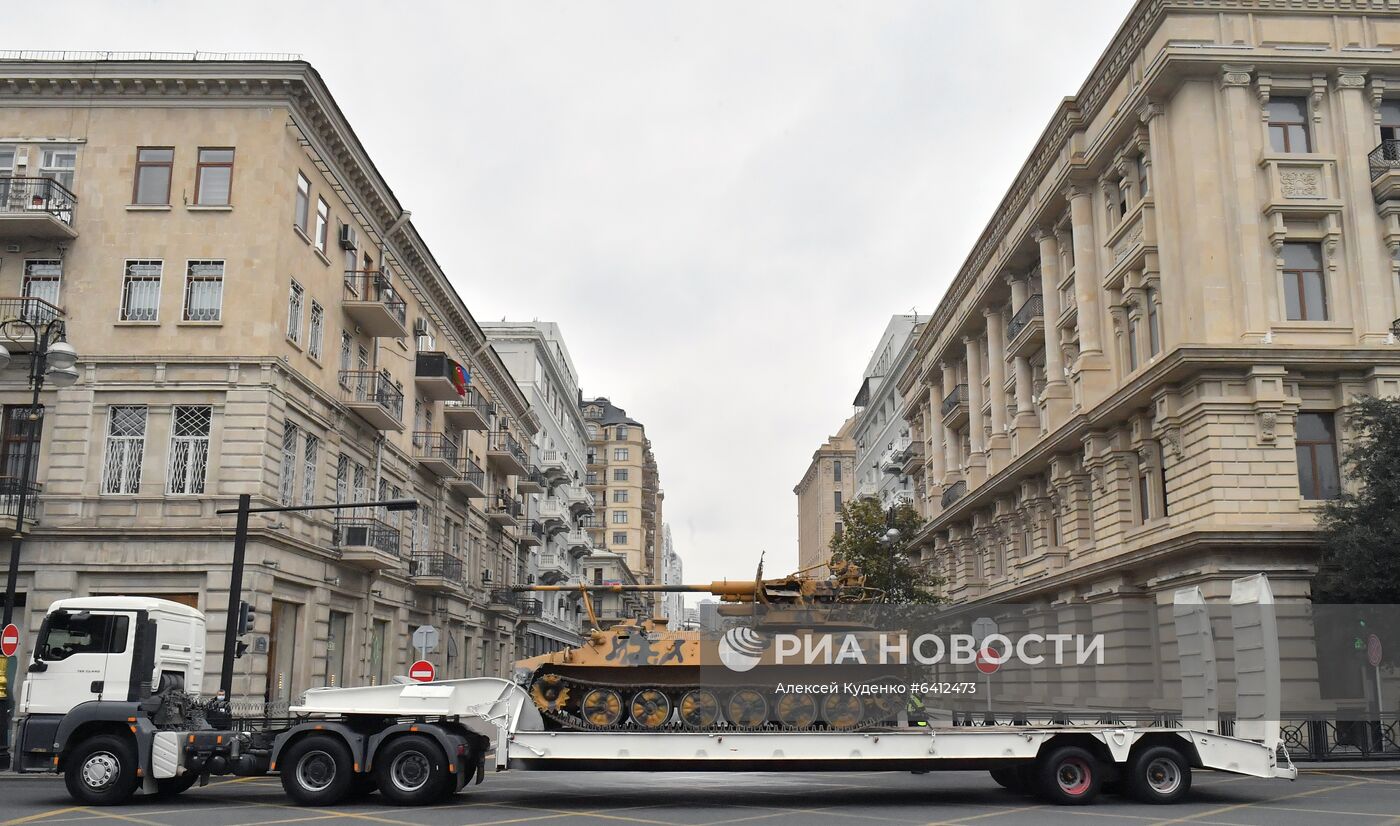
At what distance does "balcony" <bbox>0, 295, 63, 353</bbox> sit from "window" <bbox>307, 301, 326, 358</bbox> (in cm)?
597

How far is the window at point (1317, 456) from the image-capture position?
29859mm

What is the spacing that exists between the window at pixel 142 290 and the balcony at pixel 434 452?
1448 centimetres

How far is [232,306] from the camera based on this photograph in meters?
28.4

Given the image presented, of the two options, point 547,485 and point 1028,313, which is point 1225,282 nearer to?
point 1028,313

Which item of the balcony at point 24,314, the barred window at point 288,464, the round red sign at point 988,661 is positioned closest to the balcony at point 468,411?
the barred window at point 288,464

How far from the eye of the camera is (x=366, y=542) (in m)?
34.1

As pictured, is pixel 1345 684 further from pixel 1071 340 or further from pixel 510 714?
pixel 510 714

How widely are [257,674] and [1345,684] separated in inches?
996

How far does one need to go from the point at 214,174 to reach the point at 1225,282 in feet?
82.3

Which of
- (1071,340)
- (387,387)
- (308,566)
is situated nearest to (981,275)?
(1071,340)

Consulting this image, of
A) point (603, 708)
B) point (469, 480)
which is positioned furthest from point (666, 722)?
point (469, 480)

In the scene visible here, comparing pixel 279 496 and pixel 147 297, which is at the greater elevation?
pixel 147 297

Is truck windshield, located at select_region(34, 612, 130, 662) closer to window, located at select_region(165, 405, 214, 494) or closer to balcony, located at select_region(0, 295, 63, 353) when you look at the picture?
window, located at select_region(165, 405, 214, 494)

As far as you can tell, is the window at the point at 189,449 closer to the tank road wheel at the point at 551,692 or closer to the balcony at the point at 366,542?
the balcony at the point at 366,542
